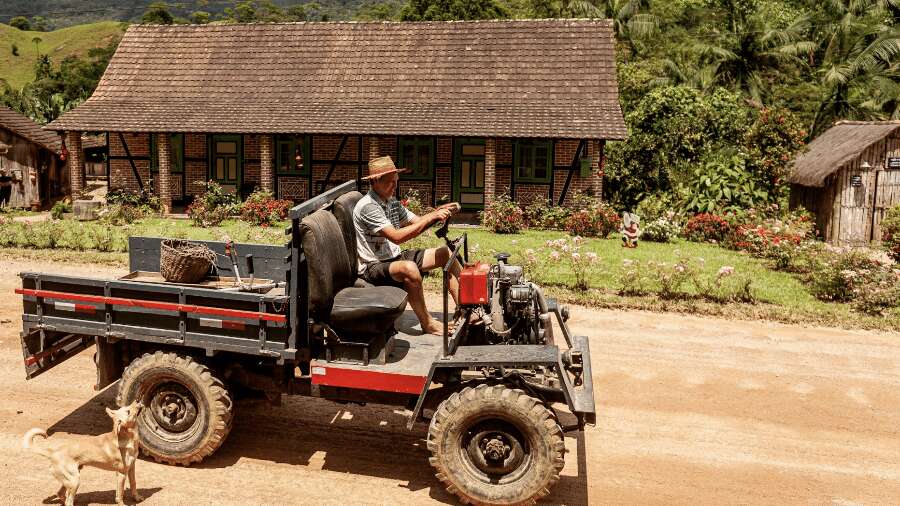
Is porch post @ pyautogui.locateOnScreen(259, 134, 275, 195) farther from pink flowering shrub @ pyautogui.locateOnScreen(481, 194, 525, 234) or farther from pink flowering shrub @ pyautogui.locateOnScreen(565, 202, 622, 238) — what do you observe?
pink flowering shrub @ pyautogui.locateOnScreen(565, 202, 622, 238)

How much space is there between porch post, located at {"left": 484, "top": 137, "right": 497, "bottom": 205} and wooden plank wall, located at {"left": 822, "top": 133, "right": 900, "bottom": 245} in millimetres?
8288

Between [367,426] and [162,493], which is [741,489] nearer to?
[367,426]

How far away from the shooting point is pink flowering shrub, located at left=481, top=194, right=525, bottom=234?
19.6m

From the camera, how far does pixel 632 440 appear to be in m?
6.91

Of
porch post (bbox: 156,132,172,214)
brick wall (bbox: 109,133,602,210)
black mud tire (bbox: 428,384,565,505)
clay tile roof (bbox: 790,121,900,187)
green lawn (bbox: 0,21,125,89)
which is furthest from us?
green lawn (bbox: 0,21,125,89)

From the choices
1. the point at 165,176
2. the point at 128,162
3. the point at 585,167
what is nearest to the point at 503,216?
the point at 585,167

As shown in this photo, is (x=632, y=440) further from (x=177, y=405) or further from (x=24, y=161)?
(x=24, y=161)

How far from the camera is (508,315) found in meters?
6.21

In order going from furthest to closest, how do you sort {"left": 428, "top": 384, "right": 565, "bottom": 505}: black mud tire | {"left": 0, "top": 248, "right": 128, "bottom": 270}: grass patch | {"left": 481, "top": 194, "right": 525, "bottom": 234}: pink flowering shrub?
{"left": 481, "top": 194, "right": 525, "bottom": 234}: pink flowering shrub, {"left": 0, "top": 248, "right": 128, "bottom": 270}: grass patch, {"left": 428, "top": 384, "right": 565, "bottom": 505}: black mud tire

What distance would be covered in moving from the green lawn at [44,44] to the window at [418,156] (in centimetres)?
7486

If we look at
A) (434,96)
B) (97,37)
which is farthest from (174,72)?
(97,37)

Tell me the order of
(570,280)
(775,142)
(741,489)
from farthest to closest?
(775,142) < (570,280) < (741,489)

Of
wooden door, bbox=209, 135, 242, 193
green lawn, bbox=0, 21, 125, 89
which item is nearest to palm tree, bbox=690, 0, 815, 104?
wooden door, bbox=209, 135, 242, 193

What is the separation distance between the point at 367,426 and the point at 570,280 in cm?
709
